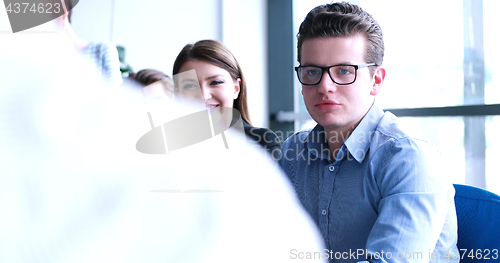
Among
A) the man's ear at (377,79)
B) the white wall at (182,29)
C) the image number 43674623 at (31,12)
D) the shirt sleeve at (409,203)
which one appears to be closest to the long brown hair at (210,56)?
the man's ear at (377,79)

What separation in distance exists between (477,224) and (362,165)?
0.23 m

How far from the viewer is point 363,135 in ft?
2.75

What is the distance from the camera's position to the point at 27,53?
0.22 m

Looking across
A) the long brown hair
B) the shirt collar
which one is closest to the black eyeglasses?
the shirt collar

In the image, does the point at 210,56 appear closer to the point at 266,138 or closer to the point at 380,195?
the point at 266,138

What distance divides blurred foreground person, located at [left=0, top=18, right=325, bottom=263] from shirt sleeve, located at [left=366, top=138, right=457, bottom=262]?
0.45m

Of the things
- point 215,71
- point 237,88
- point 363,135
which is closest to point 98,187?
point 363,135

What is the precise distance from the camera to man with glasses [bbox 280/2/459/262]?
66cm

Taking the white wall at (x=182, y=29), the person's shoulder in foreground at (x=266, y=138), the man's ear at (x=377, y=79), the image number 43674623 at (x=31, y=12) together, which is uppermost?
the white wall at (x=182, y=29)

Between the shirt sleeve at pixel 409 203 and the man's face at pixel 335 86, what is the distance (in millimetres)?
111

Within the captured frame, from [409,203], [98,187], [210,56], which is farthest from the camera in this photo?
[210,56]

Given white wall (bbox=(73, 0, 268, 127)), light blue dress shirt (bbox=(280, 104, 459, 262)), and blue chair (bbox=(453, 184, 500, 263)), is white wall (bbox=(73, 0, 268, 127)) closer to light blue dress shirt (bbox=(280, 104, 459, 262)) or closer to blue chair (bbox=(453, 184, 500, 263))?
light blue dress shirt (bbox=(280, 104, 459, 262))
